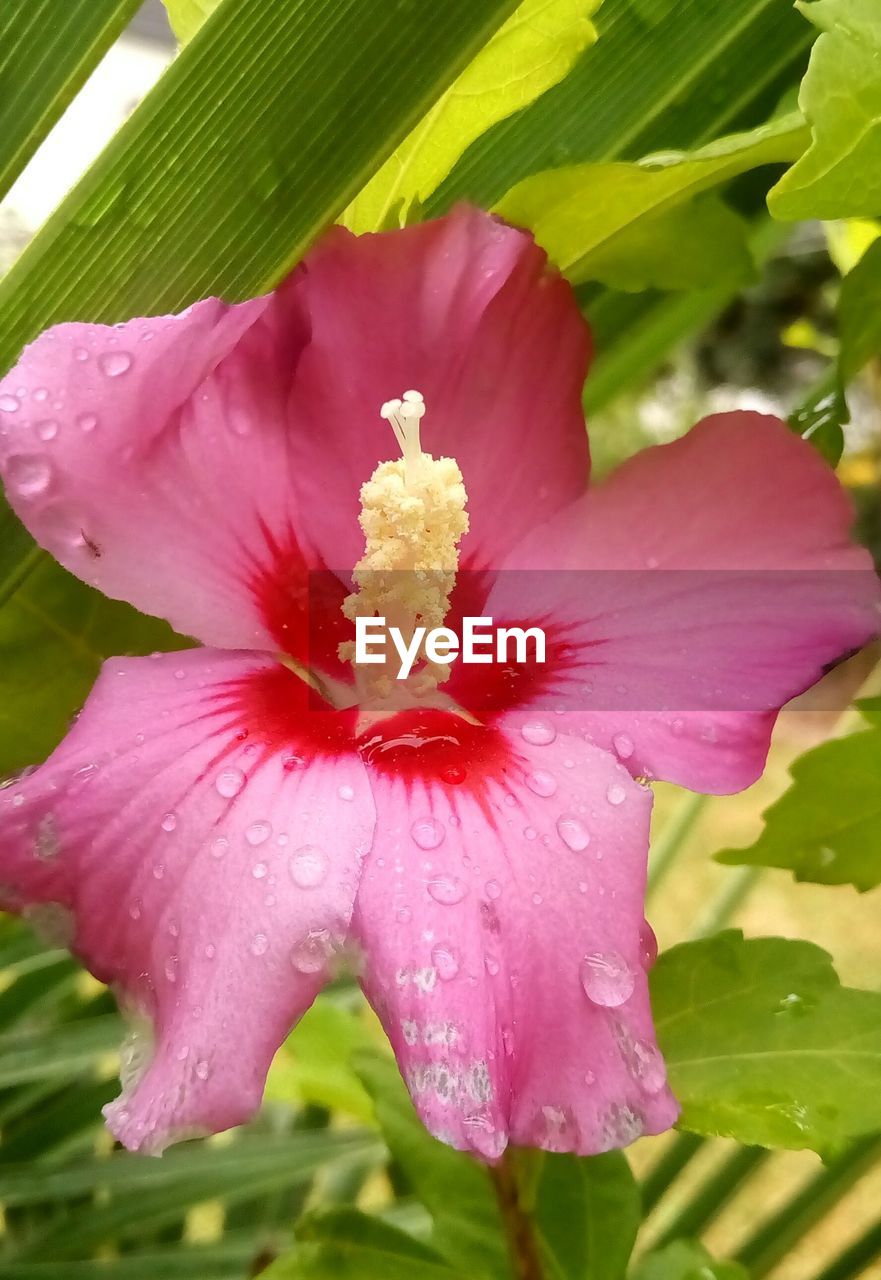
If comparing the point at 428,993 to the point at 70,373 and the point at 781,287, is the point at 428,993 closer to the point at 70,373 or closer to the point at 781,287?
the point at 70,373

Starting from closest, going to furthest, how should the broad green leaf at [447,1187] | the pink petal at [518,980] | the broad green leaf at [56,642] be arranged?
the pink petal at [518,980]
the broad green leaf at [56,642]
the broad green leaf at [447,1187]

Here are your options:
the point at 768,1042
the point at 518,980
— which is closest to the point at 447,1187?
the point at 768,1042

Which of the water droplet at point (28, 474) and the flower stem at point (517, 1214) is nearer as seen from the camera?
the water droplet at point (28, 474)

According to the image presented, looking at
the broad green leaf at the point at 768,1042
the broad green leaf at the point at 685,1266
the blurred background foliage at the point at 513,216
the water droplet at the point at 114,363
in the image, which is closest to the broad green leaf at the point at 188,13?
the blurred background foliage at the point at 513,216

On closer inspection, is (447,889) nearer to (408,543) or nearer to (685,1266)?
(408,543)

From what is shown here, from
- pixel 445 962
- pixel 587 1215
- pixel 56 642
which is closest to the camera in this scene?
pixel 445 962

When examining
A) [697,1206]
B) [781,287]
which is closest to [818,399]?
[697,1206]

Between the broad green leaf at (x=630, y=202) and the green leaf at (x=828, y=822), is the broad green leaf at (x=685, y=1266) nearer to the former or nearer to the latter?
the green leaf at (x=828, y=822)
